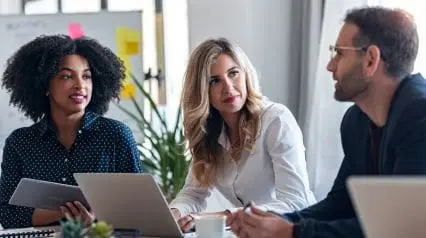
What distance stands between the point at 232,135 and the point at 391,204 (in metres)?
1.49

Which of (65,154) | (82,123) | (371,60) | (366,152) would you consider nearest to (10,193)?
(65,154)

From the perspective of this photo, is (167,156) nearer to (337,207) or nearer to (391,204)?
(337,207)

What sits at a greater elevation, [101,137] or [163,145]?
[101,137]

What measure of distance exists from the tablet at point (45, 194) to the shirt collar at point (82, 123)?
0.46m

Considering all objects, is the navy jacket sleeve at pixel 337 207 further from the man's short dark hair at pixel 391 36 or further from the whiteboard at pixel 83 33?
the whiteboard at pixel 83 33

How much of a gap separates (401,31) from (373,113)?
239 mm

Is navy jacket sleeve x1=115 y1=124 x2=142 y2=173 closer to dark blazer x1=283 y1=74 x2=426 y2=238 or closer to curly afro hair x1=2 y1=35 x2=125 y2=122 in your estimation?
curly afro hair x1=2 y1=35 x2=125 y2=122

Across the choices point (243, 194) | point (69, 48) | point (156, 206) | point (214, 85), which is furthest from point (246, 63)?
point (156, 206)

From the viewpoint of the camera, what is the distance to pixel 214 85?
2779 millimetres

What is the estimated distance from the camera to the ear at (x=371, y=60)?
210 centimetres

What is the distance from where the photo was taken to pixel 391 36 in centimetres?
211

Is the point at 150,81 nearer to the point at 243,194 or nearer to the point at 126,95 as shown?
the point at 126,95

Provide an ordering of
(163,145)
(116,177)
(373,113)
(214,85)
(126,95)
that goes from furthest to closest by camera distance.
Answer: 1. (126,95)
2. (163,145)
3. (214,85)
4. (373,113)
5. (116,177)

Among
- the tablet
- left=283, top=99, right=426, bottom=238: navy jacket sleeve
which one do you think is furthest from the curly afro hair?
left=283, top=99, right=426, bottom=238: navy jacket sleeve
